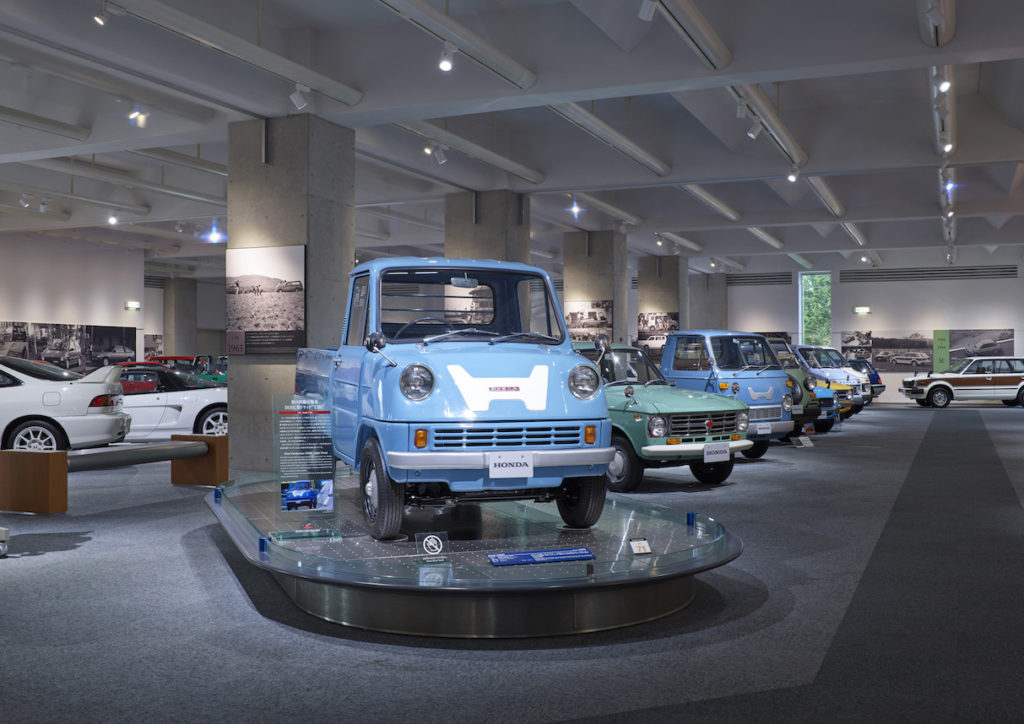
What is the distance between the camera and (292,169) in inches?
436

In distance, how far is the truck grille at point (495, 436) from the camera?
5.34 meters

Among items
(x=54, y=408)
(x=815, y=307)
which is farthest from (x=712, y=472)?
(x=815, y=307)

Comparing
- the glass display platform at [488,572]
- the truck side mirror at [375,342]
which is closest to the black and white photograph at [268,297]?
the glass display platform at [488,572]

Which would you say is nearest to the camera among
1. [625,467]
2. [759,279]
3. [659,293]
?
[625,467]

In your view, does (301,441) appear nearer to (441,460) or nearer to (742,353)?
(441,460)

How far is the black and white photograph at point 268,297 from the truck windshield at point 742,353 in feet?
17.8

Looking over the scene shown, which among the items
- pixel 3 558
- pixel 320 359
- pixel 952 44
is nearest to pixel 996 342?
pixel 952 44

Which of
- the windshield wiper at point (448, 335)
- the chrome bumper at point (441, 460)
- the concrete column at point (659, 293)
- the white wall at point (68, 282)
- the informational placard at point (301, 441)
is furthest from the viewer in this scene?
the concrete column at point (659, 293)

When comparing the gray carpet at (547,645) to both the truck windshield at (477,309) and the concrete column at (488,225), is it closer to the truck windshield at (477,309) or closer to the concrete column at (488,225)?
the truck windshield at (477,309)

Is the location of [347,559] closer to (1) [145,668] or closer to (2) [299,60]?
(1) [145,668]

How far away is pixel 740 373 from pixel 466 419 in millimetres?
7482

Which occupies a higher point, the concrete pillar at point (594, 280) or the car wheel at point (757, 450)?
the concrete pillar at point (594, 280)

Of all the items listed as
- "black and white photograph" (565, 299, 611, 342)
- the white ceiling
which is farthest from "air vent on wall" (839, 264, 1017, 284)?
"black and white photograph" (565, 299, 611, 342)

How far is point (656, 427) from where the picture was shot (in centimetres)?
931
